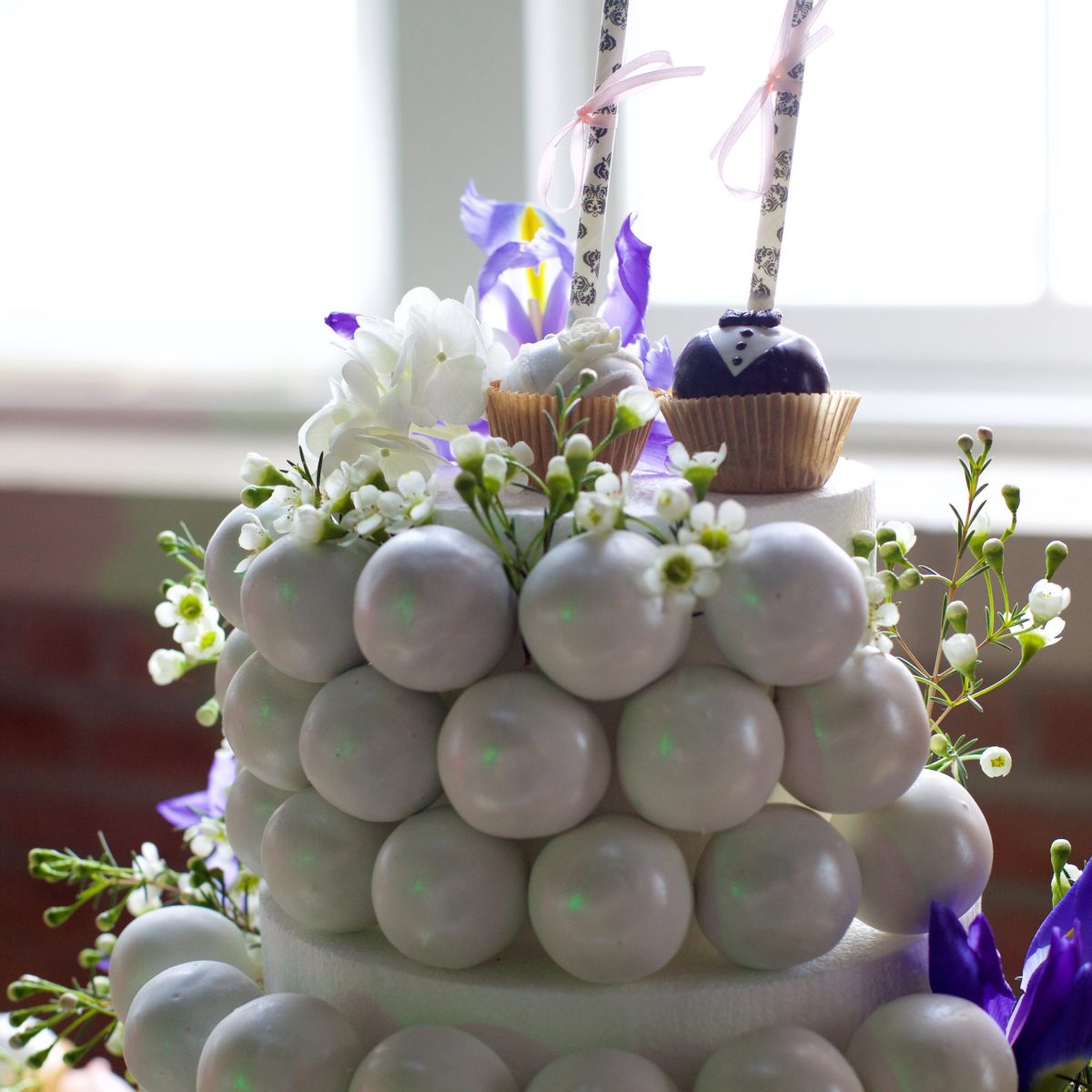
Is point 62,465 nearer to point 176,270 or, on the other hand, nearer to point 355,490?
point 176,270

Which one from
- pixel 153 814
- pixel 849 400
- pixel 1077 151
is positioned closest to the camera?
pixel 849 400

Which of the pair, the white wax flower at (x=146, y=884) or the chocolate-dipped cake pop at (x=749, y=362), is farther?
the white wax flower at (x=146, y=884)

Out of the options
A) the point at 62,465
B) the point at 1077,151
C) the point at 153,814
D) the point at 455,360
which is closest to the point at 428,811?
the point at 455,360

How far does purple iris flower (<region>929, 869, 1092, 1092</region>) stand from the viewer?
528 mm

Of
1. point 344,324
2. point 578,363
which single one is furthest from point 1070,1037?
point 344,324

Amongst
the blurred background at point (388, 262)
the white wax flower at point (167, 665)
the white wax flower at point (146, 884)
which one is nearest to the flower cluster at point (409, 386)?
the white wax flower at point (167, 665)

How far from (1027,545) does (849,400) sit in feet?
2.00

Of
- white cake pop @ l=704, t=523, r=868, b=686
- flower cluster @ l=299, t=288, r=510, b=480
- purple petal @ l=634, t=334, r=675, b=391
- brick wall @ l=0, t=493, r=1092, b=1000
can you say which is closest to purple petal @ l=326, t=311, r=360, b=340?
flower cluster @ l=299, t=288, r=510, b=480

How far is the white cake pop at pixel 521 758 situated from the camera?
1.62 feet

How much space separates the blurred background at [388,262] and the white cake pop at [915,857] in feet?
2.07

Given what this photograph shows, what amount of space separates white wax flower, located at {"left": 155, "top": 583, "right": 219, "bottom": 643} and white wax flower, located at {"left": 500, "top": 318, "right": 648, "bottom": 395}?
250mm

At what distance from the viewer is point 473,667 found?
0.52 m

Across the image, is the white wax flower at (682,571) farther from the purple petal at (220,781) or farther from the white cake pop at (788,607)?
the purple petal at (220,781)

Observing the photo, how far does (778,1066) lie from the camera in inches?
19.1
